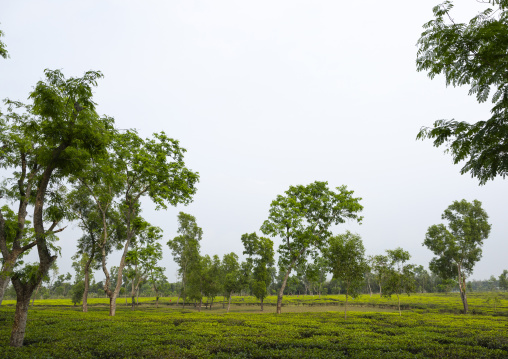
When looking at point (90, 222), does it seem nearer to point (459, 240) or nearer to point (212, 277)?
point (212, 277)

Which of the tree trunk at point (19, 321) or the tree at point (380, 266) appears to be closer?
the tree trunk at point (19, 321)

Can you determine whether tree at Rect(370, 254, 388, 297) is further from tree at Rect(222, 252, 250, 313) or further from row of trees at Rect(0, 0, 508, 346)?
tree at Rect(222, 252, 250, 313)

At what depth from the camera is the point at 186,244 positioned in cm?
5200

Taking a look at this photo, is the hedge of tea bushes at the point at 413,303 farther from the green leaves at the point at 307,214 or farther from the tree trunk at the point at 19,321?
the tree trunk at the point at 19,321

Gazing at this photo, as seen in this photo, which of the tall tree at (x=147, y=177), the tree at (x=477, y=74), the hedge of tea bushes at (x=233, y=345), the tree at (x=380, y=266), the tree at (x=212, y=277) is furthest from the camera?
the tree at (x=212, y=277)

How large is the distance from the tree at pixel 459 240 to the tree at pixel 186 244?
40.3m

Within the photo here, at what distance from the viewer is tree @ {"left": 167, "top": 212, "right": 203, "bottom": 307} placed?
51219mm

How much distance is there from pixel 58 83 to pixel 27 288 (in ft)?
26.3

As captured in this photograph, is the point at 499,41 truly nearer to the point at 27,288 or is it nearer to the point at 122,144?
the point at 27,288

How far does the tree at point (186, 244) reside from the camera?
168 ft

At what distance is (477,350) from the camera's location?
11008mm

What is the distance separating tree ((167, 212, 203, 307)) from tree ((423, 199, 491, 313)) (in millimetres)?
40255

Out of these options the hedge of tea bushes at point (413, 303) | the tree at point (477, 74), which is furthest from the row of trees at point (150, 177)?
the hedge of tea bushes at point (413, 303)

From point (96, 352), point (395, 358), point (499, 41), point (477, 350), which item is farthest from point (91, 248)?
point (499, 41)
